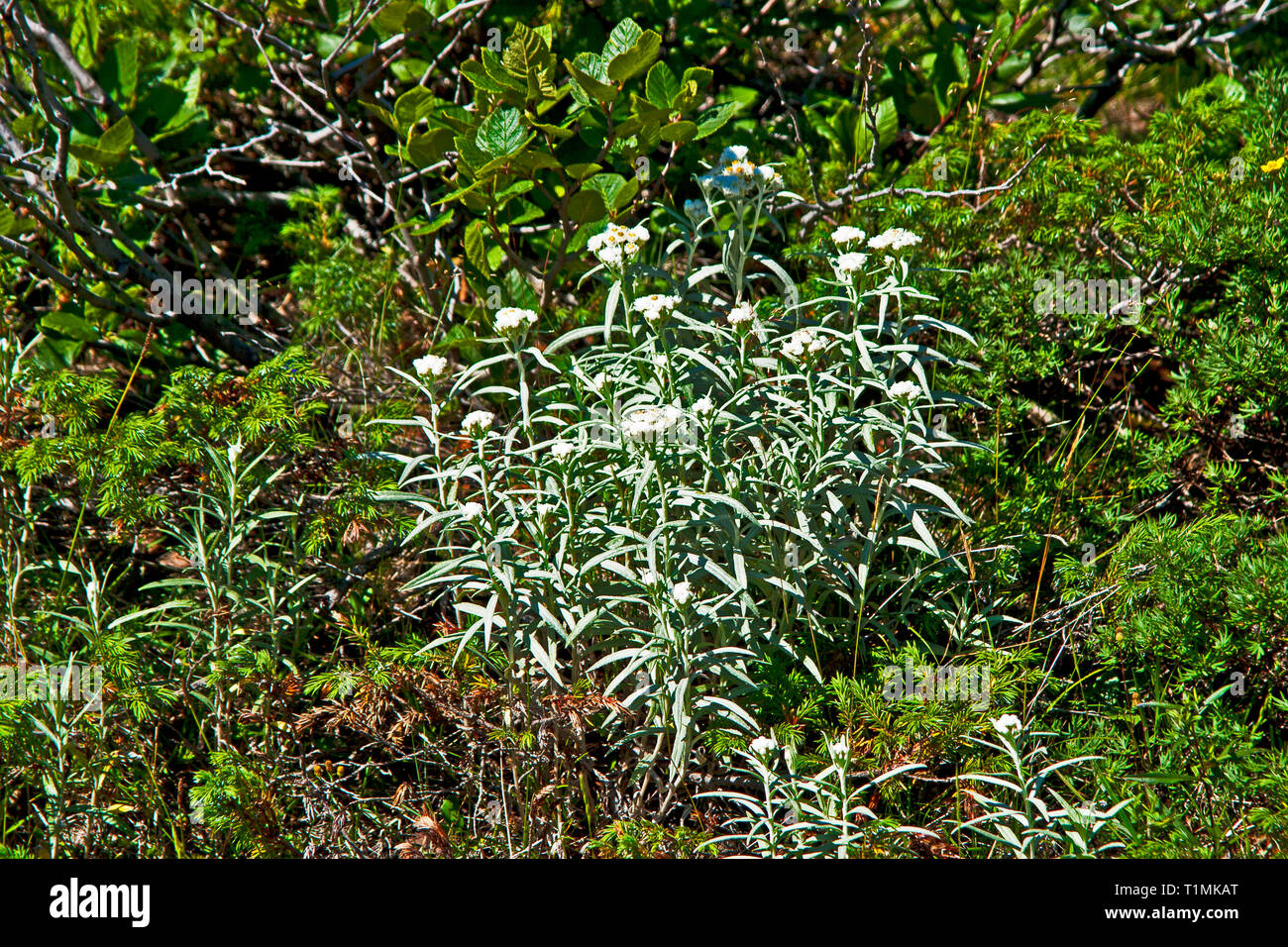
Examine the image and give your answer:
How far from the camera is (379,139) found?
3.76 m

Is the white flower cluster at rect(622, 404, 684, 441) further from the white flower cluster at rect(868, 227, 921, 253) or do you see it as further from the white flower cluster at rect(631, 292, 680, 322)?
the white flower cluster at rect(868, 227, 921, 253)

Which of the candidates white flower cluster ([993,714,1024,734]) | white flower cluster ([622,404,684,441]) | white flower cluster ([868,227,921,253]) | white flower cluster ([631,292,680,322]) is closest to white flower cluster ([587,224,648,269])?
white flower cluster ([631,292,680,322])

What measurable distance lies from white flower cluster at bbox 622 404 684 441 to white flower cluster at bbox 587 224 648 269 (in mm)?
349

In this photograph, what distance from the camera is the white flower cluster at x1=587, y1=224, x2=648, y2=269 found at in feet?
7.19

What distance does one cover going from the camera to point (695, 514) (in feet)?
7.09

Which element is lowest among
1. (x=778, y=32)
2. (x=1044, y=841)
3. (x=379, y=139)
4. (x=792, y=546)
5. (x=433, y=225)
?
(x=1044, y=841)

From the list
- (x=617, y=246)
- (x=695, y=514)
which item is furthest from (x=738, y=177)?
(x=695, y=514)

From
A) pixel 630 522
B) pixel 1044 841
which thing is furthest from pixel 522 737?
pixel 1044 841

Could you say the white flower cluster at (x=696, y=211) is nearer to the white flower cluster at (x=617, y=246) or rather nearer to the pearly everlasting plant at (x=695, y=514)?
the pearly everlasting plant at (x=695, y=514)

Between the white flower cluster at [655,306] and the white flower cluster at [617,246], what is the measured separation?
0.12 meters

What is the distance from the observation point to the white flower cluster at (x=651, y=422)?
195 centimetres

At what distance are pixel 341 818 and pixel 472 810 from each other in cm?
29

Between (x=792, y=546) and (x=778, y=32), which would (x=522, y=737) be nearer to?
(x=792, y=546)

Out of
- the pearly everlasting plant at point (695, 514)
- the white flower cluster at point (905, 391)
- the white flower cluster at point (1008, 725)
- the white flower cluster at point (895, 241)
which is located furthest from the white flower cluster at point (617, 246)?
the white flower cluster at point (1008, 725)
